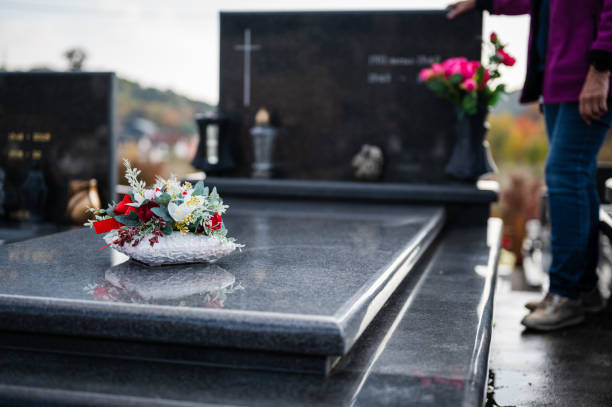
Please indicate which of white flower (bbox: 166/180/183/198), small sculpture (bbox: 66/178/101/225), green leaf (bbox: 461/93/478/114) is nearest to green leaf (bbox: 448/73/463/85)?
green leaf (bbox: 461/93/478/114)

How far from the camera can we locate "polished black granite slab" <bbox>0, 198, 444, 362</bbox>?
4.72ft

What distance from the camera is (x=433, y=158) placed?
4625 mm

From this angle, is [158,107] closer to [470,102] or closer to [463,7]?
[470,102]

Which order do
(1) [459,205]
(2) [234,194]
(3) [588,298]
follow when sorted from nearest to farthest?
1. (3) [588,298]
2. (1) [459,205]
3. (2) [234,194]

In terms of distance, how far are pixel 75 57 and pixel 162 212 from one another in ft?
10.0

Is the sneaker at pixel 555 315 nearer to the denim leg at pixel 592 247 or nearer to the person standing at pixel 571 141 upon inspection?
the person standing at pixel 571 141

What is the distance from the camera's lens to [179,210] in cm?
186

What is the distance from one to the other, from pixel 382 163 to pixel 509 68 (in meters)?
1.07

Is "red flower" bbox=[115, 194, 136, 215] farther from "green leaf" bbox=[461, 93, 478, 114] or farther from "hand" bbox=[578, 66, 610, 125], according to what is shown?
"green leaf" bbox=[461, 93, 478, 114]

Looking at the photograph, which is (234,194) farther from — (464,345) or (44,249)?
(464,345)

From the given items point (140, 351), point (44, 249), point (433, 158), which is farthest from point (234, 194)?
point (140, 351)

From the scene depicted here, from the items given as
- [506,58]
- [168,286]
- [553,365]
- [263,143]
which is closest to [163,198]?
[168,286]

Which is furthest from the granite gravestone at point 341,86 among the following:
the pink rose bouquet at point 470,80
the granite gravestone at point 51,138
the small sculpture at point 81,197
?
the small sculpture at point 81,197

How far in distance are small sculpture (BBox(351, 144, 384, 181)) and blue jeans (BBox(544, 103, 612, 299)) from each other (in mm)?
2078
